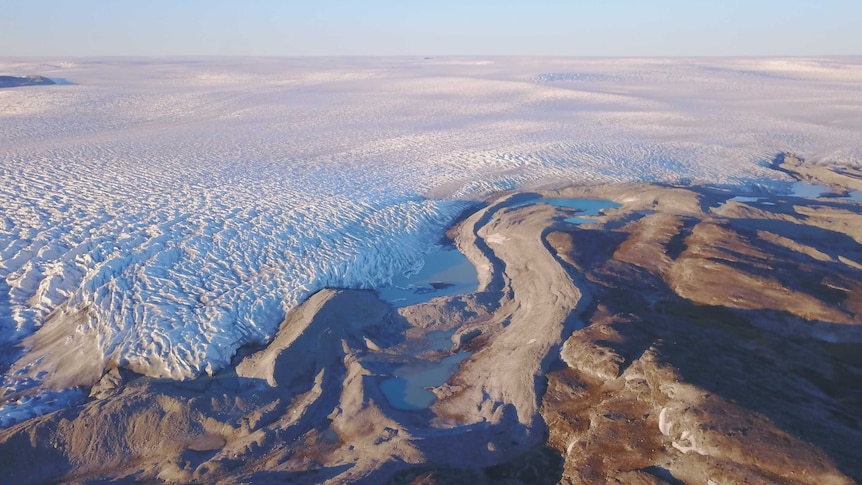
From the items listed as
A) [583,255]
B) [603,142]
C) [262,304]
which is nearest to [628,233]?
[583,255]

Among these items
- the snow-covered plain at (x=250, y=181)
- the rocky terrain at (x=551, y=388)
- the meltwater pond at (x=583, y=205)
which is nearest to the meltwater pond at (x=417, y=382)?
the rocky terrain at (x=551, y=388)

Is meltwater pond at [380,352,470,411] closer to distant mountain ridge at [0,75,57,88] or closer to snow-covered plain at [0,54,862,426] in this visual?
snow-covered plain at [0,54,862,426]

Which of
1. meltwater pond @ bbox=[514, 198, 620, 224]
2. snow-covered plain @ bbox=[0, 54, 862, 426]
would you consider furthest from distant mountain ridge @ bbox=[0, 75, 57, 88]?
meltwater pond @ bbox=[514, 198, 620, 224]

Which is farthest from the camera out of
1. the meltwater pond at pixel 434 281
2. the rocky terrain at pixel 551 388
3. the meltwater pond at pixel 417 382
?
the meltwater pond at pixel 434 281

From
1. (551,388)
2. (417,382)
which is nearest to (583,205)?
(551,388)

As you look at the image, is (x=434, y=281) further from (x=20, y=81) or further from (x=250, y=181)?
(x=20, y=81)

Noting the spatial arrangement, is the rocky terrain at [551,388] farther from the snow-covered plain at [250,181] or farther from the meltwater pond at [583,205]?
the meltwater pond at [583,205]

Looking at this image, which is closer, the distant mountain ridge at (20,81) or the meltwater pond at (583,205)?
the meltwater pond at (583,205)
